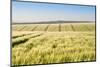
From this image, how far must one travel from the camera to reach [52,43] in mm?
2582

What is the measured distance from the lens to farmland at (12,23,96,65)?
2.42m

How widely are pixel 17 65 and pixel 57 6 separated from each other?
2.99 feet

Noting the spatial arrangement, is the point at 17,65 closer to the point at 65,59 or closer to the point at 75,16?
the point at 65,59

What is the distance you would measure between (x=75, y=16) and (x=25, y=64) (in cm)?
93

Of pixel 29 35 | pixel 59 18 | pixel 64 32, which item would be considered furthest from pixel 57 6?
pixel 29 35

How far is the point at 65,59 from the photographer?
2625 millimetres

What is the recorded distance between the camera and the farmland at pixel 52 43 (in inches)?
95.3
